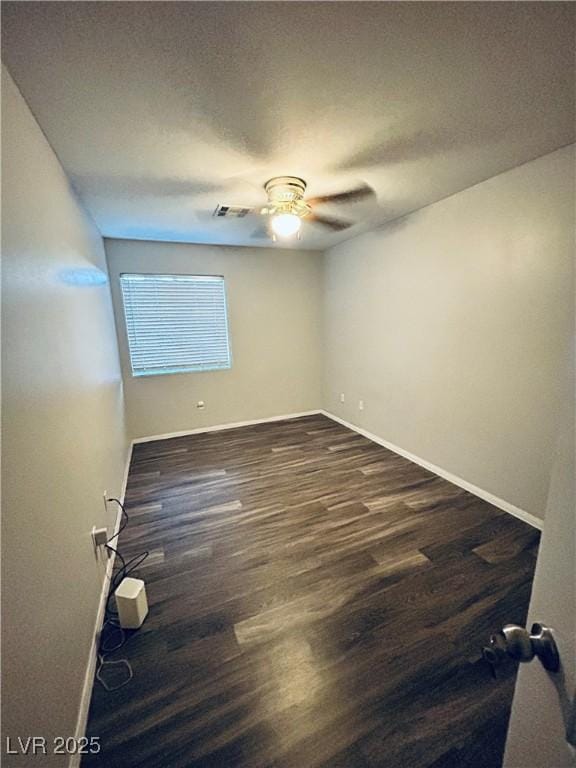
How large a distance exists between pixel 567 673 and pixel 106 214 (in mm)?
3555

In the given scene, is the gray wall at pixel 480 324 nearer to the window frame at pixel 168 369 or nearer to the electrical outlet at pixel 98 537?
the window frame at pixel 168 369

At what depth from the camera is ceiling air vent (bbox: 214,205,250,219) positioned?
8.43 ft

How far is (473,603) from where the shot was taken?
5.40ft

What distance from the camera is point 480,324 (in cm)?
244

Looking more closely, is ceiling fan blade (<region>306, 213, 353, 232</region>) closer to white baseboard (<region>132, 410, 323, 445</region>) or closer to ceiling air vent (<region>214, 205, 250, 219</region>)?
ceiling air vent (<region>214, 205, 250, 219</region>)

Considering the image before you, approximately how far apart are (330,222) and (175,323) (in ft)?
7.40

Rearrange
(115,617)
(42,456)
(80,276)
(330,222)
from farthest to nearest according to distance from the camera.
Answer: (330,222) < (80,276) < (115,617) < (42,456)

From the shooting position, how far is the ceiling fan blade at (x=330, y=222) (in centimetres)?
276

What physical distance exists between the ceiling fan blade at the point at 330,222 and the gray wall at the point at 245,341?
122cm

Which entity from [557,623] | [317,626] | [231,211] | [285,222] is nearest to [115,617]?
[317,626]

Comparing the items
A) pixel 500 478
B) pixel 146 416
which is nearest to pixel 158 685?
pixel 500 478

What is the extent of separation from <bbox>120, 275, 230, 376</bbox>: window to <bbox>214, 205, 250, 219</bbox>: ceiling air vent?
1336 millimetres

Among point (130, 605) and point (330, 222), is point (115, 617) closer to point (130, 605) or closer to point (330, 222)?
point (130, 605)

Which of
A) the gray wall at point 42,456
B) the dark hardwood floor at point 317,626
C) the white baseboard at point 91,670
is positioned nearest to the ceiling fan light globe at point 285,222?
the gray wall at point 42,456
